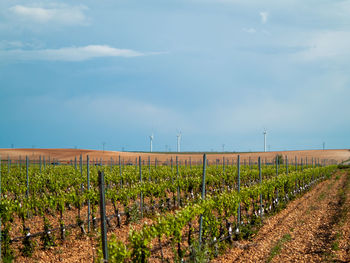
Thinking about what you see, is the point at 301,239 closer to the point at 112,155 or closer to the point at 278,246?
the point at 278,246

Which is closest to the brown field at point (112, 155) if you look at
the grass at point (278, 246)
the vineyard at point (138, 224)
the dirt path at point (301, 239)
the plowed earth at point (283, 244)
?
the vineyard at point (138, 224)

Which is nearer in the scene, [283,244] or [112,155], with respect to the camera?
[283,244]

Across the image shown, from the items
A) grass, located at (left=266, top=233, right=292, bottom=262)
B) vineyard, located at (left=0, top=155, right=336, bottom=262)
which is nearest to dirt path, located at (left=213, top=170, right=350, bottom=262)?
grass, located at (left=266, top=233, right=292, bottom=262)

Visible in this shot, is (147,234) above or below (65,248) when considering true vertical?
above

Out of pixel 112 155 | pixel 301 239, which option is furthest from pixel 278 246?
pixel 112 155

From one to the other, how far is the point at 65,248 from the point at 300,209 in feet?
35.8

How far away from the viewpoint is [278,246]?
969cm

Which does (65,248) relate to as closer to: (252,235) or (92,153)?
(252,235)

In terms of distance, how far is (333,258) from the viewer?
8664 mm

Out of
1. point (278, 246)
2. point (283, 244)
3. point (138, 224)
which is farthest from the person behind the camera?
point (138, 224)

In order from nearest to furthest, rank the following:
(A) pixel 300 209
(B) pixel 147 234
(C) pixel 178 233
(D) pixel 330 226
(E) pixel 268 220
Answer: (B) pixel 147 234
(C) pixel 178 233
(D) pixel 330 226
(E) pixel 268 220
(A) pixel 300 209

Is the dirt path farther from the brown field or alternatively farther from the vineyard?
the brown field

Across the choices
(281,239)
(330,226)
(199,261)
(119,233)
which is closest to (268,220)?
(330,226)

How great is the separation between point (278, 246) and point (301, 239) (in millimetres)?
1248
